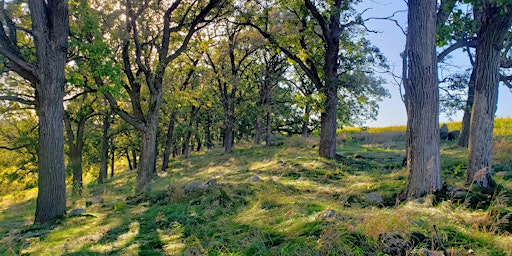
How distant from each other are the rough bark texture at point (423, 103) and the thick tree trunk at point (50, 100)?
7280mm

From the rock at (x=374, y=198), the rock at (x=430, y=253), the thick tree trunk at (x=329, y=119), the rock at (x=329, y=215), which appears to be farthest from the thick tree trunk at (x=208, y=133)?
the rock at (x=430, y=253)

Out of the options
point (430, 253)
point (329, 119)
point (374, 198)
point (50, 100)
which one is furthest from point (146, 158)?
point (430, 253)

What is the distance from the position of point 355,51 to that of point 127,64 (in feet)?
28.6

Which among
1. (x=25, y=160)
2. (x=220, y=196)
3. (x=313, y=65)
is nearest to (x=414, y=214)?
(x=220, y=196)

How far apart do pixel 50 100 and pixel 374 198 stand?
7.05 m

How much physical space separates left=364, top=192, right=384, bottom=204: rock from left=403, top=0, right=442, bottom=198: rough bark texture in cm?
45

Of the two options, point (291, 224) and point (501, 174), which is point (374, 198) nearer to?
point (291, 224)

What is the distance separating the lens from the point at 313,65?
12867mm

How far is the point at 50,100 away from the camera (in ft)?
24.0

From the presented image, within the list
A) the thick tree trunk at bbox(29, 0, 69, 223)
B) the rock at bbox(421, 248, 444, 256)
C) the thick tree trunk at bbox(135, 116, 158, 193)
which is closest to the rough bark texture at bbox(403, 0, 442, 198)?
the rock at bbox(421, 248, 444, 256)

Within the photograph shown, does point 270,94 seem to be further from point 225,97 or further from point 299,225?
point 299,225

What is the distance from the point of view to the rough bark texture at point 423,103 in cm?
585

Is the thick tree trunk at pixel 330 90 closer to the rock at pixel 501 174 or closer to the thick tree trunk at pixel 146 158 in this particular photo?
the rock at pixel 501 174

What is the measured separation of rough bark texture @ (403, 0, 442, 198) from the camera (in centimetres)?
585
